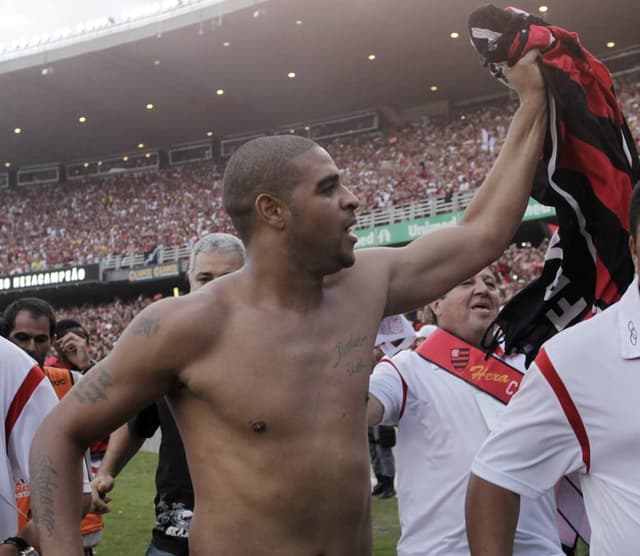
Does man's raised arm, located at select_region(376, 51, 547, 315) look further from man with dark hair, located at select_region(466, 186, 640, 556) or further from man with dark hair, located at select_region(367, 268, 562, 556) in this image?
man with dark hair, located at select_region(367, 268, 562, 556)

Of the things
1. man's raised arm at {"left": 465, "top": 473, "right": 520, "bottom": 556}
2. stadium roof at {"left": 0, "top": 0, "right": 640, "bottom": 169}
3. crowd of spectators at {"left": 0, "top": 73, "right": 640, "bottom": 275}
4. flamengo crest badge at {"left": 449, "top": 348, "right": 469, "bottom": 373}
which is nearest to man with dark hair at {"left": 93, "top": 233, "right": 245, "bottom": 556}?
flamengo crest badge at {"left": 449, "top": 348, "right": 469, "bottom": 373}

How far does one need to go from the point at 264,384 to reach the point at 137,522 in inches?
325

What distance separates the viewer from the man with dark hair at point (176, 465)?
3514 millimetres

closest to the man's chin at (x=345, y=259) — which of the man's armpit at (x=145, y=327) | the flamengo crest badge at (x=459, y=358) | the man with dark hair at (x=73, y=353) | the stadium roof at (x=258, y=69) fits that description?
the man's armpit at (x=145, y=327)

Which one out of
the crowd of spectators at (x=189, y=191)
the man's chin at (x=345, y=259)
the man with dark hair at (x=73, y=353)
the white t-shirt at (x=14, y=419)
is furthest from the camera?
the crowd of spectators at (x=189, y=191)

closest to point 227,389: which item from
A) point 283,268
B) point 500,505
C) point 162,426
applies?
point 283,268

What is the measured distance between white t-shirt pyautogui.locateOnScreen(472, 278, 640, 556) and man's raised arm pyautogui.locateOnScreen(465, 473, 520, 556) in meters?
0.03

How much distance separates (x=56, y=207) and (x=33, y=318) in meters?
34.2

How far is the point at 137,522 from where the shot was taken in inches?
386

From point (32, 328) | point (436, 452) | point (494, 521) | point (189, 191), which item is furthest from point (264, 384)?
point (189, 191)

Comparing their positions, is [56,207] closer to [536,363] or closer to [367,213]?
[367,213]

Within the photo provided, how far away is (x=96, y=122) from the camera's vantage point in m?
33.6

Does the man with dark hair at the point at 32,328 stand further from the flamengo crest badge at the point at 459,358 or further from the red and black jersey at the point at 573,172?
the red and black jersey at the point at 573,172

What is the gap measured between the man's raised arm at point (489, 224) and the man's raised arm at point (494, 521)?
65 centimetres
